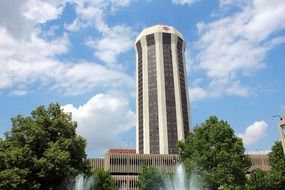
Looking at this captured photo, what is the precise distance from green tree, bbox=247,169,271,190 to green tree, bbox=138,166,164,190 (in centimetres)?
A: 1397

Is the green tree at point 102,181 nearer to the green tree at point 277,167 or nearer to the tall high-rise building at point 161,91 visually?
the green tree at point 277,167

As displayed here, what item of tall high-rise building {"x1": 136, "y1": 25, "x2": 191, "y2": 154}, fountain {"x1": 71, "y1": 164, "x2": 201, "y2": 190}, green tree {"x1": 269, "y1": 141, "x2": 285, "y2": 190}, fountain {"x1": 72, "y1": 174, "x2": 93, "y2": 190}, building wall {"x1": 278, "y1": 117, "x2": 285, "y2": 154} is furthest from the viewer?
tall high-rise building {"x1": 136, "y1": 25, "x2": 191, "y2": 154}

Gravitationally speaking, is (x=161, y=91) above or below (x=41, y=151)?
above

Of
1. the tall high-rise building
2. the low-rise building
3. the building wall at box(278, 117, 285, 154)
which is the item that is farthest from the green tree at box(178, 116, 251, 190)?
the tall high-rise building

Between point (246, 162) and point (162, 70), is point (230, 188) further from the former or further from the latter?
point (162, 70)

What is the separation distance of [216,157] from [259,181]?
13365 millimetres

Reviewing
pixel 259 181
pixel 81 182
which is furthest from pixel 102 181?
pixel 259 181

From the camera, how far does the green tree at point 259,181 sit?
53.7 meters

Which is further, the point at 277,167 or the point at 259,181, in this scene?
the point at 259,181

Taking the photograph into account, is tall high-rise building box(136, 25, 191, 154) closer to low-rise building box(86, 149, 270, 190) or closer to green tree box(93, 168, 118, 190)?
low-rise building box(86, 149, 270, 190)

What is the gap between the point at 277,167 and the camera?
51.9 metres

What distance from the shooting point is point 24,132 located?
37.8 meters

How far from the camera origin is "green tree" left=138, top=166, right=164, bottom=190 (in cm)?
5984

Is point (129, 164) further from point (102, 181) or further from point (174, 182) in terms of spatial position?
point (174, 182)
